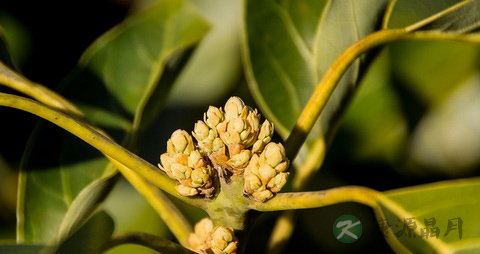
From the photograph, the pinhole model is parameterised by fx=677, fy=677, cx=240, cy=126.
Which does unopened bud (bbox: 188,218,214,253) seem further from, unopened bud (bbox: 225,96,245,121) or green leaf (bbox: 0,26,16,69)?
green leaf (bbox: 0,26,16,69)

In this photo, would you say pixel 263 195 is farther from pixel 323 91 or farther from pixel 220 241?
pixel 323 91

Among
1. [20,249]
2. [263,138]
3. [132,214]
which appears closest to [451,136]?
[132,214]

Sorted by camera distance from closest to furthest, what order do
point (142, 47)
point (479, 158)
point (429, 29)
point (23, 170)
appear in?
point (429, 29) < point (23, 170) < point (142, 47) < point (479, 158)

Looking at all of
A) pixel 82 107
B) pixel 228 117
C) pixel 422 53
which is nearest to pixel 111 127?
pixel 82 107

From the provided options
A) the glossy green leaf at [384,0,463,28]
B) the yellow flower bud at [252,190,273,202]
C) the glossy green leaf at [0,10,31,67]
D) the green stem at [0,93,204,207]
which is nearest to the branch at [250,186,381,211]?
the yellow flower bud at [252,190,273,202]

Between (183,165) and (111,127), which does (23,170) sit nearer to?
(111,127)
